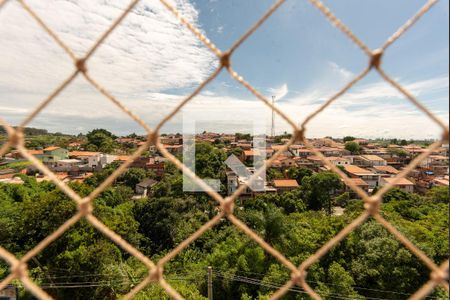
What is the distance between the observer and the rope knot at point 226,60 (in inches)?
25.5

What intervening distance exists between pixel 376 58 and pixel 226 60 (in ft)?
1.12

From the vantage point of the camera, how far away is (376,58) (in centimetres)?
59

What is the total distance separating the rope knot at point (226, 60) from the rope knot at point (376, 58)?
0.33 metres

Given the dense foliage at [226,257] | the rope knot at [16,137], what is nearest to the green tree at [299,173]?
the dense foliage at [226,257]

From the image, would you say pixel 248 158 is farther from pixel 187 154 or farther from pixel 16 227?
pixel 16 227

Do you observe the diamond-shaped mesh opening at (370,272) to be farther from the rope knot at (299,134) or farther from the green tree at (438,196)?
the green tree at (438,196)

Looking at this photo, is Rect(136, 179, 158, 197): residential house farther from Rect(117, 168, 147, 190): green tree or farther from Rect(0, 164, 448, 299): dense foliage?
Rect(0, 164, 448, 299): dense foliage

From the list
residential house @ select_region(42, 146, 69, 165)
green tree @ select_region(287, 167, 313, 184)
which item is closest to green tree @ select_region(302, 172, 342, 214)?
green tree @ select_region(287, 167, 313, 184)

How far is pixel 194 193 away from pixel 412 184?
503 inches

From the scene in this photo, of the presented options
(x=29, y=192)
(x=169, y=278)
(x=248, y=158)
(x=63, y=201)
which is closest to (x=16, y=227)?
(x=63, y=201)

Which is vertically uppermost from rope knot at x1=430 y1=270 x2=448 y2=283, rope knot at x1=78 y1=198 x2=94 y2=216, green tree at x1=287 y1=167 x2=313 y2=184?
rope knot at x1=78 y1=198 x2=94 y2=216

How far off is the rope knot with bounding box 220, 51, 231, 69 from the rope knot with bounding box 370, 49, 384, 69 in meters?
0.33

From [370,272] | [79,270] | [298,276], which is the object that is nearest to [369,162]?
[370,272]

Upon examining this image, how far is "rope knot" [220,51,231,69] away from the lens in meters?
0.65
